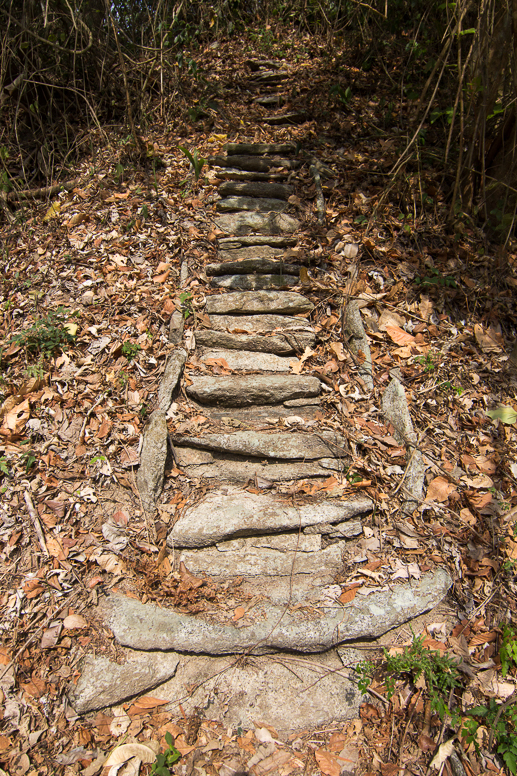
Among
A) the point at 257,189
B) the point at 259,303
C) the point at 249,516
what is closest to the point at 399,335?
the point at 259,303

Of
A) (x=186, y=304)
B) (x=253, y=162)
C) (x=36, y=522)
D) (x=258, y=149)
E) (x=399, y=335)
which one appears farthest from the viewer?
(x=258, y=149)

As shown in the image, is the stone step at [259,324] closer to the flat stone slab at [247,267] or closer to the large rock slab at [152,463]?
the flat stone slab at [247,267]

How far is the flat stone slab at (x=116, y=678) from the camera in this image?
87.1 inches

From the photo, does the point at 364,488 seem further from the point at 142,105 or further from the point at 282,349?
the point at 142,105

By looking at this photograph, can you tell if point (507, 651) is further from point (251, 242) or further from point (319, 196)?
point (319, 196)

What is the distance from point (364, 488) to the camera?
9.67ft

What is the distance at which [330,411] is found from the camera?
3.33 meters

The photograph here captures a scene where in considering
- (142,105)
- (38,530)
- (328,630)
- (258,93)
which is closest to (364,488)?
(328,630)

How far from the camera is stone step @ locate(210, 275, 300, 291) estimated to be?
163 inches

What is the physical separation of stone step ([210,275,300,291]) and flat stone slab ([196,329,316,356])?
2.08ft

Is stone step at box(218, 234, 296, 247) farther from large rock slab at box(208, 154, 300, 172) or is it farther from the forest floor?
large rock slab at box(208, 154, 300, 172)

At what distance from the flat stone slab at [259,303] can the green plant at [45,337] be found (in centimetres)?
125

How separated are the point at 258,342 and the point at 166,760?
283 centimetres

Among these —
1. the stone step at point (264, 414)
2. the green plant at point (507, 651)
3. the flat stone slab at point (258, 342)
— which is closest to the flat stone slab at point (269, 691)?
the green plant at point (507, 651)
